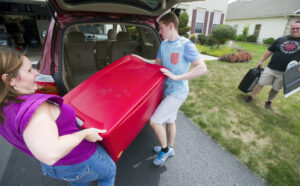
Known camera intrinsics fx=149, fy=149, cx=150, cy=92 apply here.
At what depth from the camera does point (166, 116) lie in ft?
5.59

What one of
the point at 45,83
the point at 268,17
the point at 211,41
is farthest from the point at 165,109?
the point at 268,17

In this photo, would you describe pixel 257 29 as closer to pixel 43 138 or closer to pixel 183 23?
pixel 183 23

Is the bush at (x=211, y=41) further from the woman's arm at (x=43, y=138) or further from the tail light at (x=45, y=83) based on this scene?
the woman's arm at (x=43, y=138)

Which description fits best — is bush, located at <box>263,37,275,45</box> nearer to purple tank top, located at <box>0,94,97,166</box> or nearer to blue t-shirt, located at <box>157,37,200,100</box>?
blue t-shirt, located at <box>157,37,200,100</box>

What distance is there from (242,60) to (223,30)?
362cm

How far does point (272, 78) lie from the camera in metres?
3.39

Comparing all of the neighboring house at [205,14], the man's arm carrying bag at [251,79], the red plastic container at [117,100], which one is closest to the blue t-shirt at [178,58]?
the red plastic container at [117,100]

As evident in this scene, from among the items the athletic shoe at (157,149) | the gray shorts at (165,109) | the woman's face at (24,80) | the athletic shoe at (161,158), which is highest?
the woman's face at (24,80)

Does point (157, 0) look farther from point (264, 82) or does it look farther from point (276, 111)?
point (276, 111)

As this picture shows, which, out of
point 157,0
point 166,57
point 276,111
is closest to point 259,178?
point 166,57

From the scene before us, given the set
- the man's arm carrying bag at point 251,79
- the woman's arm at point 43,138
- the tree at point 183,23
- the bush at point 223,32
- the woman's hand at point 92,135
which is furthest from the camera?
the tree at point 183,23

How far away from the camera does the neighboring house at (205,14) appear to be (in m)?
15.9

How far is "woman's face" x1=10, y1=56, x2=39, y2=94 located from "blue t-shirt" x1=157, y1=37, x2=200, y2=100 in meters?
1.25

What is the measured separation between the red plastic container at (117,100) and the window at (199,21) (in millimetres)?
17555
